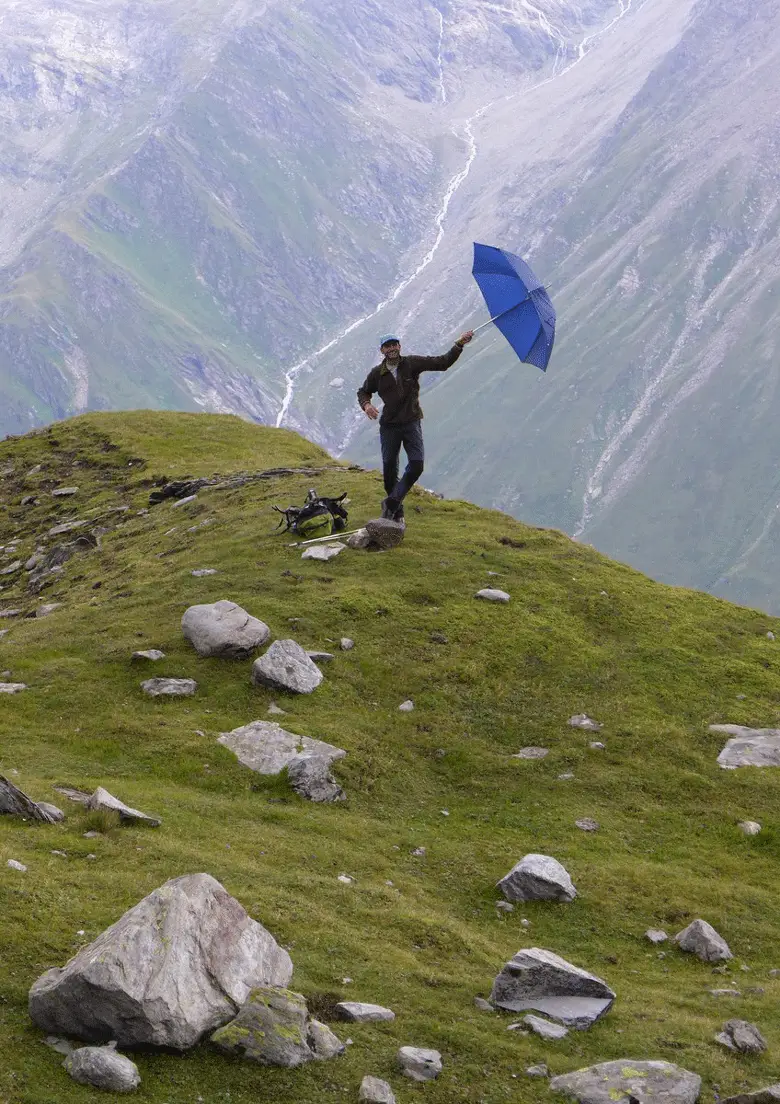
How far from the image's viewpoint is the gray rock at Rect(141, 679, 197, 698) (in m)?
21.9

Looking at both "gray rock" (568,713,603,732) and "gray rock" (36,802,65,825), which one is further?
"gray rock" (568,713,603,732)

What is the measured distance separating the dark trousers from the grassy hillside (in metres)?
2.19

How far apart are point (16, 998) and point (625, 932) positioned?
8.63 m

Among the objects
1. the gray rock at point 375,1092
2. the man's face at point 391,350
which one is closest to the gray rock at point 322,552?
the man's face at point 391,350

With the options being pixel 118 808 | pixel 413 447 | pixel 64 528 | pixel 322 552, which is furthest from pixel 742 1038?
pixel 64 528

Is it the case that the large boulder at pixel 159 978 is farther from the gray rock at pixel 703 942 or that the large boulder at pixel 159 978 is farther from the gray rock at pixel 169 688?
the gray rock at pixel 169 688

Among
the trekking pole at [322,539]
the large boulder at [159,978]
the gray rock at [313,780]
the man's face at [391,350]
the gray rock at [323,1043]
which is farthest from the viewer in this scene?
the trekking pole at [322,539]

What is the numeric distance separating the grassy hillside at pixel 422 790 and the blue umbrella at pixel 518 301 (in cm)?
629

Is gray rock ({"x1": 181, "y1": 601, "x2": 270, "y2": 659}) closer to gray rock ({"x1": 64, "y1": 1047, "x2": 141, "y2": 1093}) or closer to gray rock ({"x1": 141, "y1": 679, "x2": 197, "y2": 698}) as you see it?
gray rock ({"x1": 141, "y1": 679, "x2": 197, "y2": 698})

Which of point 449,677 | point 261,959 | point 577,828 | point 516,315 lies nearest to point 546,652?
point 449,677

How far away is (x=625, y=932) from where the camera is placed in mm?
15523

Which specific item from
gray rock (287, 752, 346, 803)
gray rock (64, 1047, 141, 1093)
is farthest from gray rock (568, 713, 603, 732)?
gray rock (64, 1047, 141, 1093)

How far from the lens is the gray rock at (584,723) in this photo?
22172 millimetres

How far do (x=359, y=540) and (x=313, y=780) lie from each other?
12311mm
